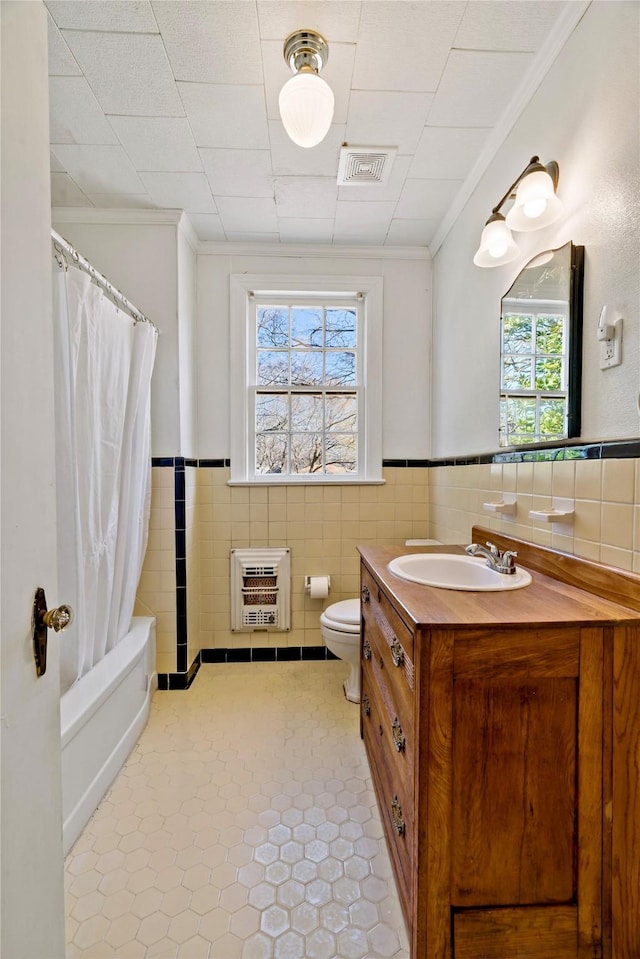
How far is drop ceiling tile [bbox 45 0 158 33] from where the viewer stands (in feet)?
4.10

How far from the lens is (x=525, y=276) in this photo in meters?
1.49

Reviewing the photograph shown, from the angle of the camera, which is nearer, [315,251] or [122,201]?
[122,201]

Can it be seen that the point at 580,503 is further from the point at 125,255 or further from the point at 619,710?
the point at 125,255

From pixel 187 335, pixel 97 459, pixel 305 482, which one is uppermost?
pixel 187 335

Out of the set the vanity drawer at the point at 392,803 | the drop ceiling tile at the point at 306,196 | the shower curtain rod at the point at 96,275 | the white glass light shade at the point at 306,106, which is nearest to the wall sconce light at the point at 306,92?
the white glass light shade at the point at 306,106

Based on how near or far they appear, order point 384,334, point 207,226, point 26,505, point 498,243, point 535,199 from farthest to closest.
→ point 384,334
point 207,226
point 498,243
point 535,199
point 26,505

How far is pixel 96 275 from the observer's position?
1.66 meters

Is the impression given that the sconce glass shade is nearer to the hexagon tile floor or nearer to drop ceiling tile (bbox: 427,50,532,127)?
drop ceiling tile (bbox: 427,50,532,127)

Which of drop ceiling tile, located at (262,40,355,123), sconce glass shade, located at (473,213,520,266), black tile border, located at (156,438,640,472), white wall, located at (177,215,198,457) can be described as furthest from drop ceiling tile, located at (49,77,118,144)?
sconce glass shade, located at (473,213,520,266)

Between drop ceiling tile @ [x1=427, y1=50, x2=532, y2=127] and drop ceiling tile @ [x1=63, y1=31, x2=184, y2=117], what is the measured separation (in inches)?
37.4

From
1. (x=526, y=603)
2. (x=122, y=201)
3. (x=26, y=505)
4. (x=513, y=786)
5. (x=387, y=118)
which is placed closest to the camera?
(x=26, y=505)

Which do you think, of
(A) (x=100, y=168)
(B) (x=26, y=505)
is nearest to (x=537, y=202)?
(B) (x=26, y=505)

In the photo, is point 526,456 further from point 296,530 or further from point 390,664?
point 296,530

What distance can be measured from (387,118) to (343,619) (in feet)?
6.81
